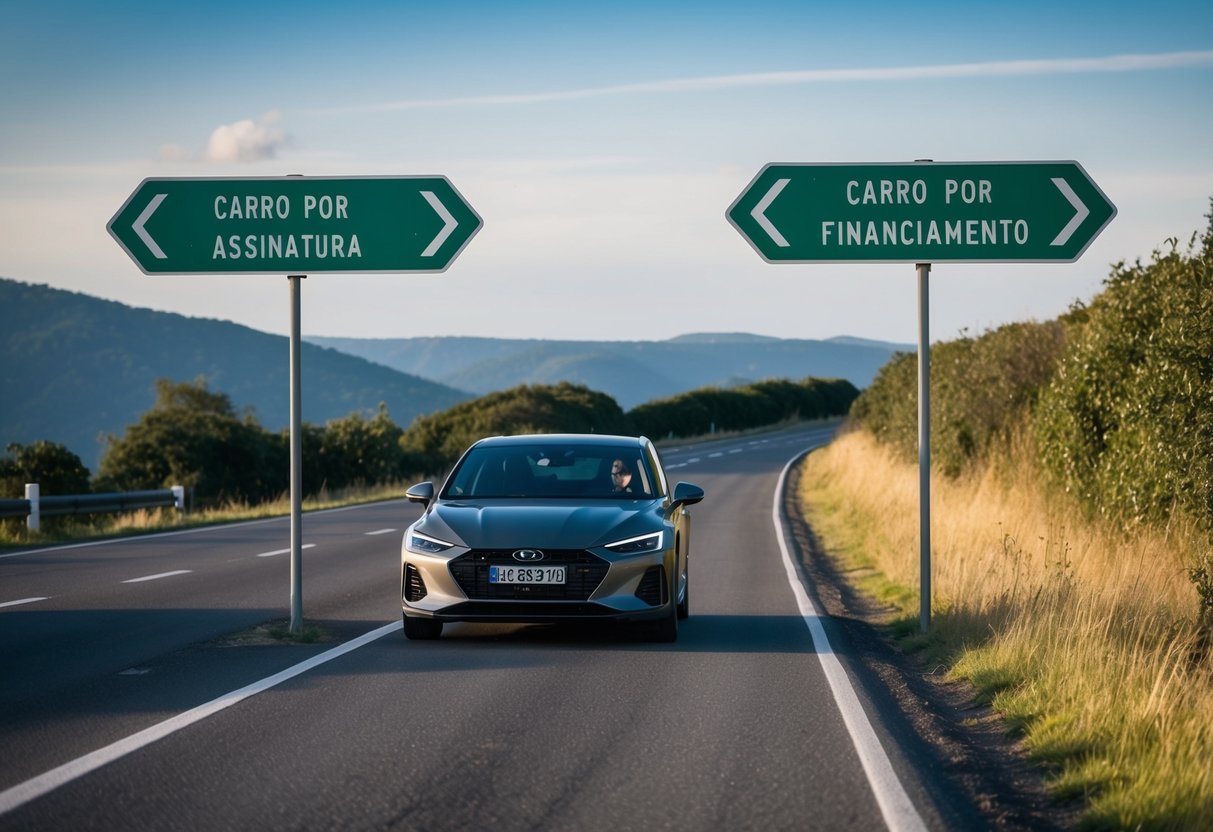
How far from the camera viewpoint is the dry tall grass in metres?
6.37

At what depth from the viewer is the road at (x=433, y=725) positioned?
6070 millimetres

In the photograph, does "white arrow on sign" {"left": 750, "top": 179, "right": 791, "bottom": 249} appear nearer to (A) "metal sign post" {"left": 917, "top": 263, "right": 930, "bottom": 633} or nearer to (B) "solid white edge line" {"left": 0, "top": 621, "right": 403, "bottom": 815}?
(A) "metal sign post" {"left": 917, "top": 263, "right": 930, "bottom": 633}

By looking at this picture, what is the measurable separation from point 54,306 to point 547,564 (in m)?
168

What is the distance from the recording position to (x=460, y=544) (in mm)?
10727

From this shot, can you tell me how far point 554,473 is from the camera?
39.9ft

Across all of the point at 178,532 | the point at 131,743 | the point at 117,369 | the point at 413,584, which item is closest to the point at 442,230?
the point at 413,584

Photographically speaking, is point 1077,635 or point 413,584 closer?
point 1077,635

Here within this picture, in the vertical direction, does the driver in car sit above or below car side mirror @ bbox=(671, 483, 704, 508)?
above

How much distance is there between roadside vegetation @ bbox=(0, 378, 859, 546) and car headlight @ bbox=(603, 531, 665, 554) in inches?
543

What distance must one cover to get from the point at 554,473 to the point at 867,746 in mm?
5201

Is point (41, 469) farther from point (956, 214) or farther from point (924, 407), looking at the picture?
point (956, 214)

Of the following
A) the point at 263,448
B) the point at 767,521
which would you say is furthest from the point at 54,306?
the point at 767,521

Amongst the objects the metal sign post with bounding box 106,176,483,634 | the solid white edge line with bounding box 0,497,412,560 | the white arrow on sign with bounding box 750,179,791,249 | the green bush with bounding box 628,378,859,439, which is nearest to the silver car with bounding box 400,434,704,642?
the metal sign post with bounding box 106,176,483,634

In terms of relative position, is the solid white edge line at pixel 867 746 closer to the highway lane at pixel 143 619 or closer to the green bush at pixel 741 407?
the highway lane at pixel 143 619
